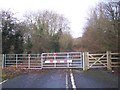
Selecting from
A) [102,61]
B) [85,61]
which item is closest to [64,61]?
[85,61]

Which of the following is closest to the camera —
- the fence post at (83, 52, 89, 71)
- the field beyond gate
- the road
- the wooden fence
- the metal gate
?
the road

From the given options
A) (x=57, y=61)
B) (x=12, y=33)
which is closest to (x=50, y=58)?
(x=57, y=61)

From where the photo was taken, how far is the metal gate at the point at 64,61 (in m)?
32.0

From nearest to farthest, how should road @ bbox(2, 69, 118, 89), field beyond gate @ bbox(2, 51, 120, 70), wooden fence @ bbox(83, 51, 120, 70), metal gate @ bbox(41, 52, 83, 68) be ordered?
road @ bbox(2, 69, 118, 89)
wooden fence @ bbox(83, 51, 120, 70)
field beyond gate @ bbox(2, 51, 120, 70)
metal gate @ bbox(41, 52, 83, 68)

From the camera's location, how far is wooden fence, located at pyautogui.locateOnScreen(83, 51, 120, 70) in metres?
29.0

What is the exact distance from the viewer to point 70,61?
106 feet

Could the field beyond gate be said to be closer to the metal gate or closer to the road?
the metal gate

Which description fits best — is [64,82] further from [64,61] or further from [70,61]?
[64,61]

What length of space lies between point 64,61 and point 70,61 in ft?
2.10

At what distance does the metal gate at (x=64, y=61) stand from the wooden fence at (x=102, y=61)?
1.02 m

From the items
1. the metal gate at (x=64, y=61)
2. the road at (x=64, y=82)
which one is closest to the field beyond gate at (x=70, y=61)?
the metal gate at (x=64, y=61)

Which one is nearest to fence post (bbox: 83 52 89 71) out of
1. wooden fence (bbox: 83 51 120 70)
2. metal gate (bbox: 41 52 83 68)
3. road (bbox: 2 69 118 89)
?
wooden fence (bbox: 83 51 120 70)

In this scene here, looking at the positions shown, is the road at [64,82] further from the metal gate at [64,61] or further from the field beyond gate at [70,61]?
the metal gate at [64,61]

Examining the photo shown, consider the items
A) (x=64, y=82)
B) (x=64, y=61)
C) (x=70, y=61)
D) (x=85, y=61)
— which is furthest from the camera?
(x=64, y=61)
